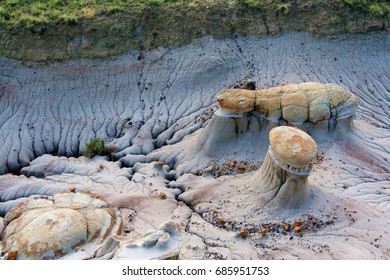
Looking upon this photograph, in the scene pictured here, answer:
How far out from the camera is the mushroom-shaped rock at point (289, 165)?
356 inches

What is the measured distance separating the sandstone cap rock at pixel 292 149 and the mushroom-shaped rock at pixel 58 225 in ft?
11.3

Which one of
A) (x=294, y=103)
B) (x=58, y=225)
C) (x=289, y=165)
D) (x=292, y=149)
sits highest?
(x=294, y=103)

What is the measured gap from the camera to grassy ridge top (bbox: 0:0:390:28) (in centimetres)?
1503

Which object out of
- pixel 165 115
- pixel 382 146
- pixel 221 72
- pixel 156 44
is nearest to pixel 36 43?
pixel 156 44

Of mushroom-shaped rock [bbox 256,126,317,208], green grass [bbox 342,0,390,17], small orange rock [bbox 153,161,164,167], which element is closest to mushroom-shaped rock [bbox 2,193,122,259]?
small orange rock [bbox 153,161,164,167]

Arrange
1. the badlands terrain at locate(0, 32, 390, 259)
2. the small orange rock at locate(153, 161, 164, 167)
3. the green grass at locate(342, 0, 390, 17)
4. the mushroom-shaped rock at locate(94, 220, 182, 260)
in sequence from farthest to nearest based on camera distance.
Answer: the green grass at locate(342, 0, 390, 17) → the small orange rock at locate(153, 161, 164, 167) → the badlands terrain at locate(0, 32, 390, 259) → the mushroom-shaped rock at locate(94, 220, 182, 260)

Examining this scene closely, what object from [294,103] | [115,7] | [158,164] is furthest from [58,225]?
[115,7]

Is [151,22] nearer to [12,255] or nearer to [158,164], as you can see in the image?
[158,164]

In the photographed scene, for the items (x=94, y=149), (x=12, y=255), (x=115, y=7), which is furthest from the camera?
(x=115, y=7)

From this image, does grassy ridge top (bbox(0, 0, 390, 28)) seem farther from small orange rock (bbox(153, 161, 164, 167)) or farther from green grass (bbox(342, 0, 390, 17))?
small orange rock (bbox(153, 161, 164, 167))

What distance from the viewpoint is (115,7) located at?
1529cm

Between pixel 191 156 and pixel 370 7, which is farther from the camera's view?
pixel 370 7

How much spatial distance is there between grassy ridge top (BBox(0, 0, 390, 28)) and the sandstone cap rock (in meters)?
7.31

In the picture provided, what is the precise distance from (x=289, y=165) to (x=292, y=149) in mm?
335
